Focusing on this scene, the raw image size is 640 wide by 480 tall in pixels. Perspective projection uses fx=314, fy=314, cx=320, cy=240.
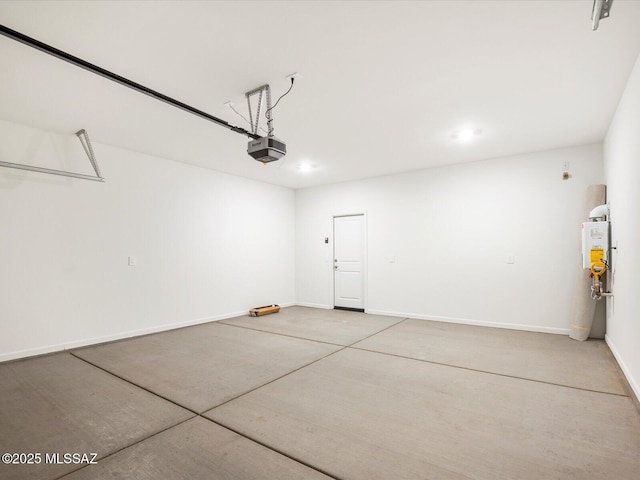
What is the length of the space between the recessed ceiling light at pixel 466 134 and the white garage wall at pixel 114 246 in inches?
164

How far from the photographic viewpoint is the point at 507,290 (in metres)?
5.11

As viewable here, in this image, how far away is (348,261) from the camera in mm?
6941

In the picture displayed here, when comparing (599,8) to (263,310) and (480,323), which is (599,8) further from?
(263,310)

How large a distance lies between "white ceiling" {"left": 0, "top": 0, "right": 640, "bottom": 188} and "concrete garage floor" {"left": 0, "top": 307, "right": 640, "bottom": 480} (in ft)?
9.22

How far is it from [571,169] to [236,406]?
18.1ft

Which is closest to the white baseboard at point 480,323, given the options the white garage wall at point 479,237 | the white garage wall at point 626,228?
the white garage wall at point 479,237

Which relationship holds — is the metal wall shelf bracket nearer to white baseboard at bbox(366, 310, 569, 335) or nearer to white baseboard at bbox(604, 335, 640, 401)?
white baseboard at bbox(366, 310, 569, 335)

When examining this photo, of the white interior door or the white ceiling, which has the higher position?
the white ceiling

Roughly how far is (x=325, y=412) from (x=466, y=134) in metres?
3.80

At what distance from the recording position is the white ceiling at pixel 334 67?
2068mm

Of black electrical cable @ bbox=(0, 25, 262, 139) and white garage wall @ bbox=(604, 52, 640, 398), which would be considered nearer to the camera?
black electrical cable @ bbox=(0, 25, 262, 139)

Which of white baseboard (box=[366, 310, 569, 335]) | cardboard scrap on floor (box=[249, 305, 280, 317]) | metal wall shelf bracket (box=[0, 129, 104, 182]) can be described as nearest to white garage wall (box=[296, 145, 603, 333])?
white baseboard (box=[366, 310, 569, 335])

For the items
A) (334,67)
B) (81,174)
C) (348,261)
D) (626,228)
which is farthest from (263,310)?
(626,228)

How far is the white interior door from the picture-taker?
6.77m
